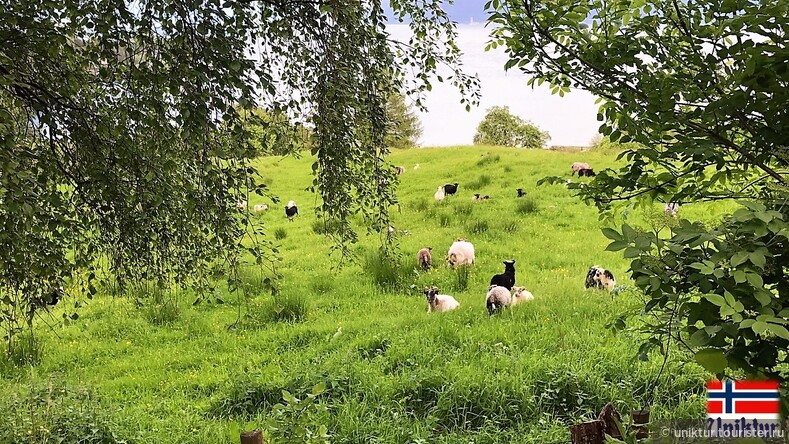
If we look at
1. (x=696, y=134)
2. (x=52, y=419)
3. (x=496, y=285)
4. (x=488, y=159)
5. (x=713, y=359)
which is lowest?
(x=52, y=419)

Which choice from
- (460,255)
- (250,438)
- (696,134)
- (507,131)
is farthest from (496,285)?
(507,131)

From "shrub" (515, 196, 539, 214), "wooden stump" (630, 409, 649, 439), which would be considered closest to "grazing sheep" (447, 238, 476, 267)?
"shrub" (515, 196, 539, 214)

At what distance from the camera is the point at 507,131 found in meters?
36.9

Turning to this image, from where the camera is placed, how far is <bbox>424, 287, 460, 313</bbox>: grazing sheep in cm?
620

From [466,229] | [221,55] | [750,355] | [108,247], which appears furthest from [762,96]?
[466,229]

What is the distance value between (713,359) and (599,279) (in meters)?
5.38

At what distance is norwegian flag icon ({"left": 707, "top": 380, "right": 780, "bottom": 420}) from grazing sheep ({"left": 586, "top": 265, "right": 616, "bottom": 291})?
4.54m

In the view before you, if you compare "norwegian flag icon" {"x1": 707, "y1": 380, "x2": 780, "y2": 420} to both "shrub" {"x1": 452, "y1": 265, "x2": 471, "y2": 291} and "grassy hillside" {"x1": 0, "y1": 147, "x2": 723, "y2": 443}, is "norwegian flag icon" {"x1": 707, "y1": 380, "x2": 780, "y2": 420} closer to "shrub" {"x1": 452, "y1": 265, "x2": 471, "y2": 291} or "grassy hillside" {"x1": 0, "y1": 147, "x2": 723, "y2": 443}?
"grassy hillside" {"x1": 0, "y1": 147, "x2": 723, "y2": 443}

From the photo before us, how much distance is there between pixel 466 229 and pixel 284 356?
5157 millimetres

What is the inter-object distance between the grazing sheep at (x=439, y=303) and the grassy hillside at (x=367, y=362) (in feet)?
0.50

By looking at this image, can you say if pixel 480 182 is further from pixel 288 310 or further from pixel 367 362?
pixel 367 362

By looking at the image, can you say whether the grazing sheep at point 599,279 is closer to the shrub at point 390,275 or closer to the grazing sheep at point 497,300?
the grazing sheep at point 497,300

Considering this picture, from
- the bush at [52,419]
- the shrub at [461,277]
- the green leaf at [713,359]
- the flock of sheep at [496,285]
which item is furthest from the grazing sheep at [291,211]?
the green leaf at [713,359]

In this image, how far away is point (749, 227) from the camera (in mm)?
1284
